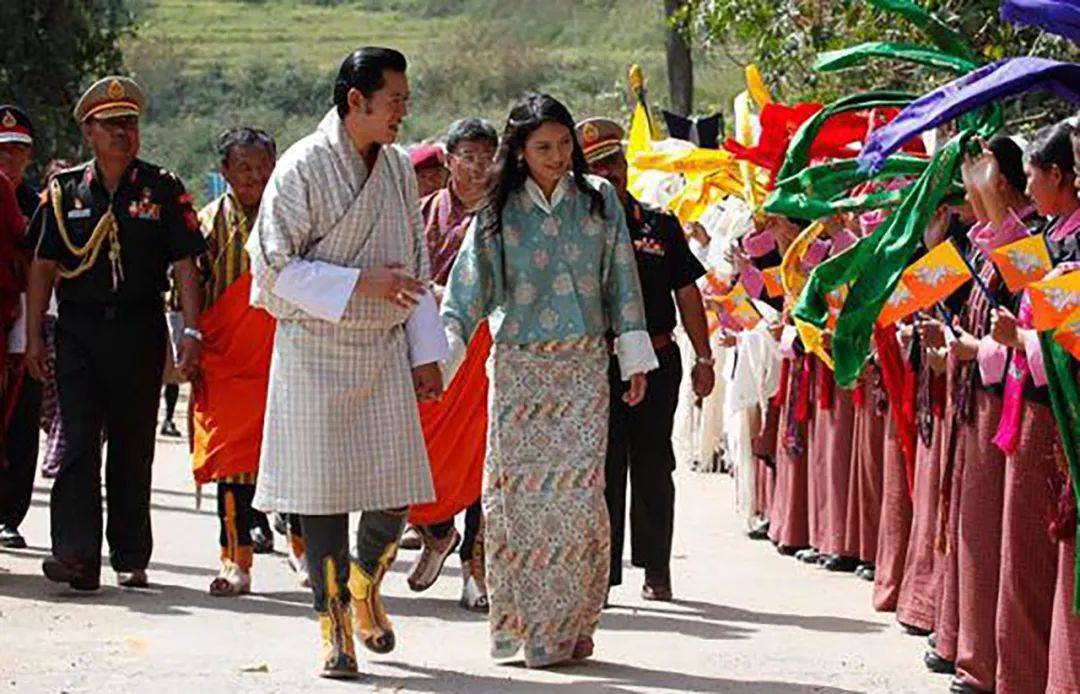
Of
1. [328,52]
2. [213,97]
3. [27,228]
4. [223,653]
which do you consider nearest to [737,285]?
[27,228]

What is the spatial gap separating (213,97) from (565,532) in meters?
60.2

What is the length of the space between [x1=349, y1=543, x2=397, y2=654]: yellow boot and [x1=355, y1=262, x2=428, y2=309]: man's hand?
3.20ft

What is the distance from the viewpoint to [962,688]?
26.8 ft

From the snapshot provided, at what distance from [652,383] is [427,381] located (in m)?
2.03

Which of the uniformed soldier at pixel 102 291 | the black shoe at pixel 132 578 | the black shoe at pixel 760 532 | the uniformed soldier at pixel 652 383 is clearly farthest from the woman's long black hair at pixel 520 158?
the black shoe at pixel 760 532

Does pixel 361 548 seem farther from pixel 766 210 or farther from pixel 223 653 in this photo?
pixel 766 210

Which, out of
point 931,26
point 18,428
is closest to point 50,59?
point 18,428

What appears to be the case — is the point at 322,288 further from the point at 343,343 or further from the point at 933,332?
the point at 933,332

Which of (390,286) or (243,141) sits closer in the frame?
(390,286)

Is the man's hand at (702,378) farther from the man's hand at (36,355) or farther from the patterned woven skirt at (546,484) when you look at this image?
the man's hand at (36,355)

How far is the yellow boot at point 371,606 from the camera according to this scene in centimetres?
884

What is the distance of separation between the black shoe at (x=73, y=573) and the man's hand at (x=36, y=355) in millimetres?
789

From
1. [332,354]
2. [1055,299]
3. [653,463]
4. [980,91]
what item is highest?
[980,91]

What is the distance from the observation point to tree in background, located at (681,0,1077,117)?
13.7m
